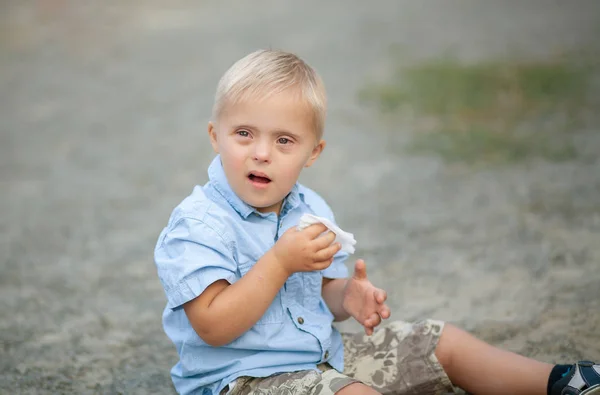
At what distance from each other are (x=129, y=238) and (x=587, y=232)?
81.7 inches

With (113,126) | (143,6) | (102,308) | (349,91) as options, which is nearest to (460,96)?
(349,91)

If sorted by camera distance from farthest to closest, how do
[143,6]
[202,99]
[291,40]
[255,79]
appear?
1. [143,6]
2. [291,40]
3. [202,99]
4. [255,79]

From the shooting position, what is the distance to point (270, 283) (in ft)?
6.09

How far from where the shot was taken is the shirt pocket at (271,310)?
1974 mm

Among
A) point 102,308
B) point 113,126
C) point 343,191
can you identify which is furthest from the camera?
point 113,126

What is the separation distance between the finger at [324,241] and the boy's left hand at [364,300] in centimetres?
15

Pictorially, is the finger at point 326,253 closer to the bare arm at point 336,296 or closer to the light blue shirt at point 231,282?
the light blue shirt at point 231,282

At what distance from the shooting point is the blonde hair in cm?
195

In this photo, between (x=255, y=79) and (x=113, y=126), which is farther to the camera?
(x=113, y=126)

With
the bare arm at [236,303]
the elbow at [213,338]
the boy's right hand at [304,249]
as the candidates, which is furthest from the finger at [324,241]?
the elbow at [213,338]

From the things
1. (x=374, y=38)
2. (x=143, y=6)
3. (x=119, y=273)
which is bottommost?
(x=119, y=273)

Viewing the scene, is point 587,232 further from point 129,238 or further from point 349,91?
point 349,91

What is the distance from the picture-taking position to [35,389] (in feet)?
7.71

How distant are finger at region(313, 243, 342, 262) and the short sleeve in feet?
0.70
